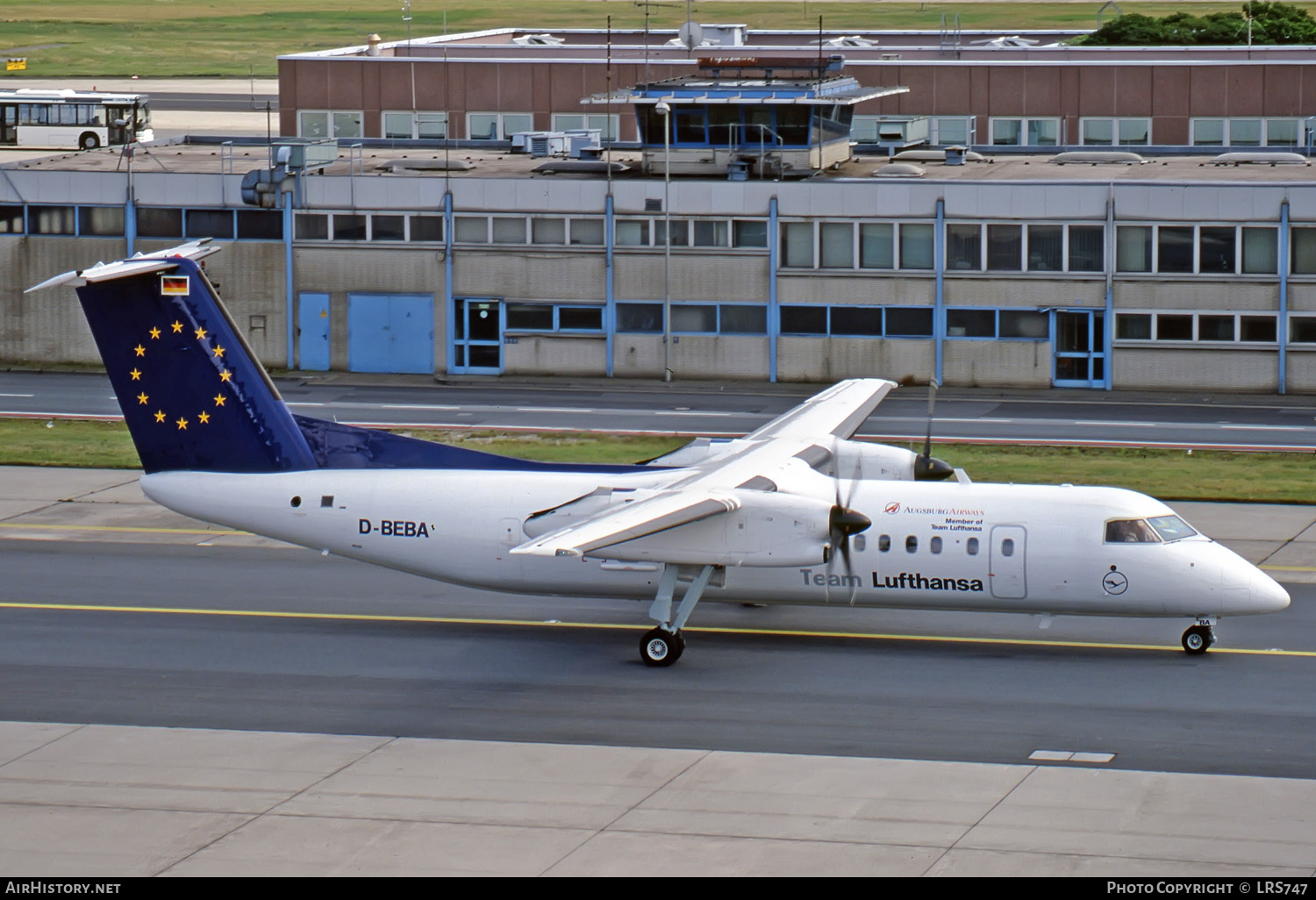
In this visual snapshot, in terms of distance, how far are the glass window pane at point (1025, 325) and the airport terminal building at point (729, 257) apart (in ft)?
0.21

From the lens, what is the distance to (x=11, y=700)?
85.2 feet

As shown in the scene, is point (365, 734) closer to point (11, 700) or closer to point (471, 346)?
point (11, 700)

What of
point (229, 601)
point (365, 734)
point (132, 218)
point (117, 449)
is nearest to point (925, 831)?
point (365, 734)

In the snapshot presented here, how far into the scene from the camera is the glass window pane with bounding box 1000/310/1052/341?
57969 millimetres

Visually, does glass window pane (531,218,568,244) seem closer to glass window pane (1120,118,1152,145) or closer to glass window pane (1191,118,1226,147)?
glass window pane (1120,118,1152,145)

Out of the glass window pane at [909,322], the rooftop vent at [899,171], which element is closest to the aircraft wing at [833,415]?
the glass window pane at [909,322]

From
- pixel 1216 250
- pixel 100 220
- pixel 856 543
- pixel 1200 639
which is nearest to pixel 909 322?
pixel 1216 250

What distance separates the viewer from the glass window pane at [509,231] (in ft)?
199

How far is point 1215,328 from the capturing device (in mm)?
57000

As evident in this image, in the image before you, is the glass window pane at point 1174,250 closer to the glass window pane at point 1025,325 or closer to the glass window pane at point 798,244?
the glass window pane at point 1025,325

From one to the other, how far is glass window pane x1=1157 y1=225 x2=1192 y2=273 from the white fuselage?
100ft

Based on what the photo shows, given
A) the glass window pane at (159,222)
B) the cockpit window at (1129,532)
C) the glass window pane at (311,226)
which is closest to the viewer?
the cockpit window at (1129,532)

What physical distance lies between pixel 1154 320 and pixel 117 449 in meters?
32.6

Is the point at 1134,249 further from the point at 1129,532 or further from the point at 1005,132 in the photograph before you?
the point at 1129,532
